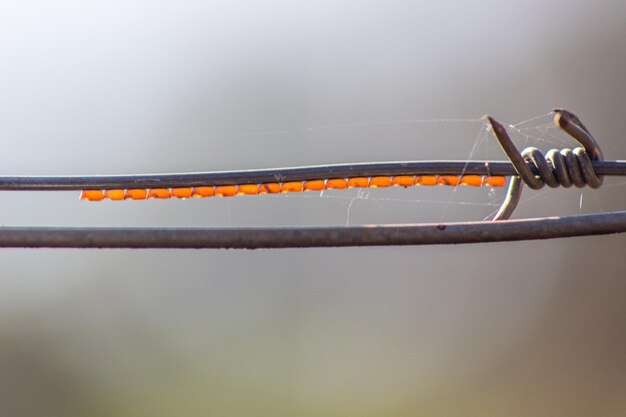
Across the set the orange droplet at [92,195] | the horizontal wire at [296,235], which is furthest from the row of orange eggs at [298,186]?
the horizontal wire at [296,235]

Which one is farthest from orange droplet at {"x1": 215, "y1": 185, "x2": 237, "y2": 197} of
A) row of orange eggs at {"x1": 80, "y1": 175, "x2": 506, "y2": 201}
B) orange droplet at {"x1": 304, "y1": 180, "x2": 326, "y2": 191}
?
orange droplet at {"x1": 304, "y1": 180, "x2": 326, "y2": 191}

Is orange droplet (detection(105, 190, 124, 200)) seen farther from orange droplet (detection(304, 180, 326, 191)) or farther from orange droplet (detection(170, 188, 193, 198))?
orange droplet (detection(304, 180, 326, 191))

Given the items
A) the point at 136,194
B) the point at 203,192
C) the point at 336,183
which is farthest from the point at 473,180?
the point at 136,194

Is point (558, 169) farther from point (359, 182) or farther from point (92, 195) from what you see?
point (92, 195)

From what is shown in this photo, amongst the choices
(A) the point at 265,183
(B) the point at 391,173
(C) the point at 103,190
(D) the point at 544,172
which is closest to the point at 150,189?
(C) the point at 103,190

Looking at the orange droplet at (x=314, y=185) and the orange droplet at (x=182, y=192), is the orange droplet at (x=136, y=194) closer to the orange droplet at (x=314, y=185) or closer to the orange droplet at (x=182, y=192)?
the orange droplet at (x=182, y=192)

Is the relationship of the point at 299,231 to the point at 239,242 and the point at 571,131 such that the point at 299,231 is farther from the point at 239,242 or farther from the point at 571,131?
the point at 571,131
